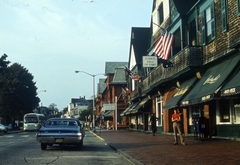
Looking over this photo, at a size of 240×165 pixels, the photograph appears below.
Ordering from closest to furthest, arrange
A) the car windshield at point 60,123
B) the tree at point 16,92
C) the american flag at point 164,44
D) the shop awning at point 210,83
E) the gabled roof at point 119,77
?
the shop awning at point 210,83
the car windshield at point 60,123
the american flag at point 164,44
the tree at point 16,92
the gabled roof at point 119,77

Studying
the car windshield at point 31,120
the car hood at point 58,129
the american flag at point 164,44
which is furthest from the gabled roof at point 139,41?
the car hood at point 58,129

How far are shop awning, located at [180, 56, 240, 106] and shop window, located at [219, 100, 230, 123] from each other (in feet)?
4.90

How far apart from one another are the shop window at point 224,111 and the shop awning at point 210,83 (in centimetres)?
149

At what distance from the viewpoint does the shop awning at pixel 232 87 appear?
48.1ft

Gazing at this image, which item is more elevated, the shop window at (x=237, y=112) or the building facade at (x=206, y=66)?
the building facade at (x=206, y=66)

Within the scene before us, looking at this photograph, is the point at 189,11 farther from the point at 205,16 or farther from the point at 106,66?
the point at 106,66

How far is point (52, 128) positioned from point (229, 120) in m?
8.58

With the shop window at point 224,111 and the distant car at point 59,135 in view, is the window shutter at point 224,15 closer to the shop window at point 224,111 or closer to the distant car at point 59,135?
the shop window at point 224,111

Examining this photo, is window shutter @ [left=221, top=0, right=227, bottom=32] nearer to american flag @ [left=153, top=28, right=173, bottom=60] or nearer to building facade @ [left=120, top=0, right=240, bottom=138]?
building facade @ [left=120, top=0, right=240, bottom=138]

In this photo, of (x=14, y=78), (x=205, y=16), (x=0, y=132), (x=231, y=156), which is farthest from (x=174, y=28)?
(x=14, y=78)

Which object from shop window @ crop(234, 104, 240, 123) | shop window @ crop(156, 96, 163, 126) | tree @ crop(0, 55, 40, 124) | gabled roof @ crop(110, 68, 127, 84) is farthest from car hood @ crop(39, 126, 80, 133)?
gabled roof @ crop(110, 68, 127, 84)

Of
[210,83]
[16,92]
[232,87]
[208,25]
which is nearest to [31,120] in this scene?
[16,92]

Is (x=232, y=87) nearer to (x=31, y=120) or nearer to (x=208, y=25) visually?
(x=208, y=25)

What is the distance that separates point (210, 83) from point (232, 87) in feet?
13.2
